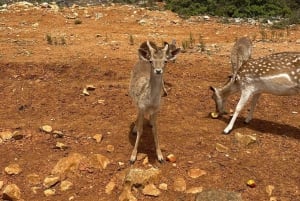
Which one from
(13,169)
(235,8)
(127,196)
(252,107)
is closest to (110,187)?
(127,196)

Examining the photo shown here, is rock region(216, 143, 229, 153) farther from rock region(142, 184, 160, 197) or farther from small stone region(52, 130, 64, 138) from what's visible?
small stone region(52, 130, 64, 138)

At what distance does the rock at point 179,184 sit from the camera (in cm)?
733

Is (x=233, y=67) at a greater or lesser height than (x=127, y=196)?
greater

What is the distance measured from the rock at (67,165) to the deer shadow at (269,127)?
3.25 metres

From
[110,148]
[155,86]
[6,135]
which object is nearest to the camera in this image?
[155,86]

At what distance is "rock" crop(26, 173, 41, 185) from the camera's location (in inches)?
296

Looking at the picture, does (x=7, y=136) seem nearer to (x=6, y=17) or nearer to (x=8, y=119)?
(x=8, y=119)

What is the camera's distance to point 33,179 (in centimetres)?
755

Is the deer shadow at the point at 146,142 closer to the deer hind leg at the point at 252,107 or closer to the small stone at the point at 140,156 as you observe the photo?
the small stone at the point at 140,156

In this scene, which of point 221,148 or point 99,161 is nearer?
point 99,161

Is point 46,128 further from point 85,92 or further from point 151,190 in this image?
point 151,190

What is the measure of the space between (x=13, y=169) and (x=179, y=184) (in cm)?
275

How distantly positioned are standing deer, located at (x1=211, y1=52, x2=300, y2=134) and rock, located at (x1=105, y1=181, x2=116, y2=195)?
2.64 m

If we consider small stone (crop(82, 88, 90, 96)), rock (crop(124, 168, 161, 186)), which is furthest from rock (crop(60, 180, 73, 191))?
small stone (crop(82, 88, 90, 96))
